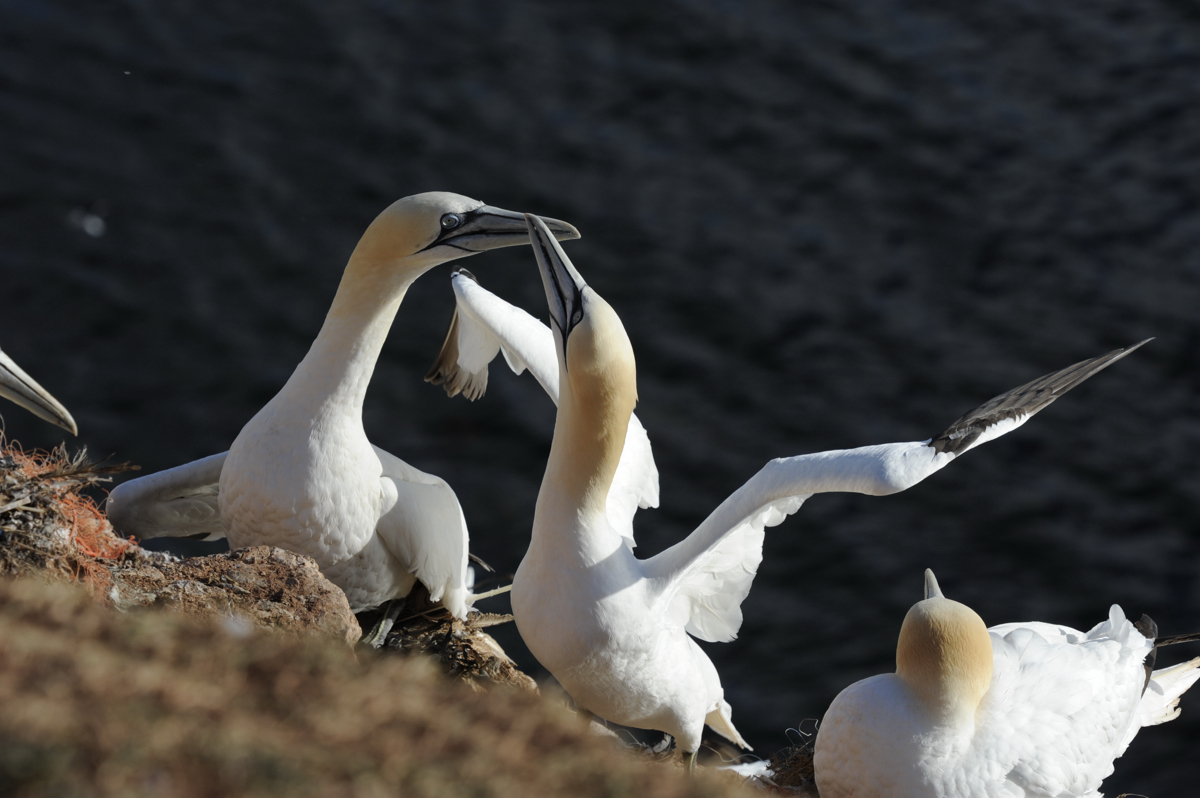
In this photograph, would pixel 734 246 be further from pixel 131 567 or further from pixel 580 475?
pixel 131 567

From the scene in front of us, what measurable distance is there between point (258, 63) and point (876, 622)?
6607mm

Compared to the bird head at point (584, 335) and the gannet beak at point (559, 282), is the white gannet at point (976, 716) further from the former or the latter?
the gannet beak at point (559, 282)

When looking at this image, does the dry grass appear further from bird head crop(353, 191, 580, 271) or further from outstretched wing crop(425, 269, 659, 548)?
outstretched wing crop(425, 269, 659, 548)

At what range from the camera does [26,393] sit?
155 inches

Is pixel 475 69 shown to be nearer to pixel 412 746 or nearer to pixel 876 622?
pixel 876 622

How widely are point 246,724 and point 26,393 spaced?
2.93 m

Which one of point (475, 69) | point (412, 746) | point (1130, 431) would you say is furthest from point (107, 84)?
point (412, 746)

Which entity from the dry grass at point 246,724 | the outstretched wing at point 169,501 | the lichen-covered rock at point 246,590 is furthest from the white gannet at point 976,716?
the dry grass at point 246,724

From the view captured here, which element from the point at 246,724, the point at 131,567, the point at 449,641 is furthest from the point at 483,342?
the point at 246,724

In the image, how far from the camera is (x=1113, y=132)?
386 inches

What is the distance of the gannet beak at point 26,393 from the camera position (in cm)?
388

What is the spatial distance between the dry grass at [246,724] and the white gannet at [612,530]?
7.59ft

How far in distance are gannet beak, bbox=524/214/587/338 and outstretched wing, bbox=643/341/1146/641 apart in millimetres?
870

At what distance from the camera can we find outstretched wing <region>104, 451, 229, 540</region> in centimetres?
464
